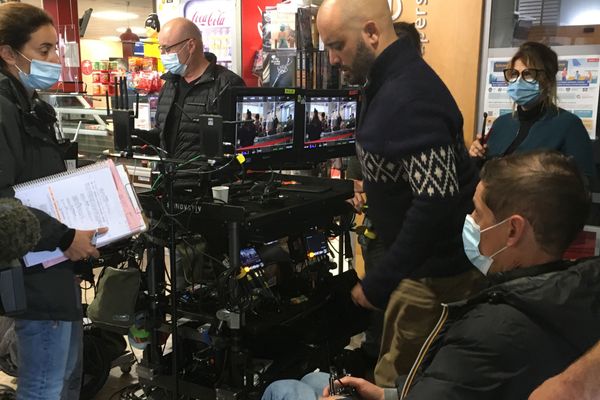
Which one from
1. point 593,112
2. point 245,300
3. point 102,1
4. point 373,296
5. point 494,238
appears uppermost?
point 102,1

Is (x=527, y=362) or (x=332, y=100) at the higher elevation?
(x=332, y=100)

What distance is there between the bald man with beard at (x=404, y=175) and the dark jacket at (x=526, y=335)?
0.57 metres

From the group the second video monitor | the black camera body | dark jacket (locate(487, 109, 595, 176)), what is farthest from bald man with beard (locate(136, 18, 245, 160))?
the black camera body

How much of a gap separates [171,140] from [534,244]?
2501 mm

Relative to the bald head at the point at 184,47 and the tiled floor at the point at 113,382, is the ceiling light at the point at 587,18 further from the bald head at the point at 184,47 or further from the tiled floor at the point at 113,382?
the tiled floor at the point at 113,382

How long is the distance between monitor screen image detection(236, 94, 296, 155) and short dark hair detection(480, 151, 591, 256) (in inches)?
54.3

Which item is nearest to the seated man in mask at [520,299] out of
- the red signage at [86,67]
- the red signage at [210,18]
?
the red signage at [210,18]

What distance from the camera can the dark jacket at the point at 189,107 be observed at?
333cm

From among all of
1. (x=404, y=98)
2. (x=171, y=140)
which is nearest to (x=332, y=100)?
(x=171, y=140)

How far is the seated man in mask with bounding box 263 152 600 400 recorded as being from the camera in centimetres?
117

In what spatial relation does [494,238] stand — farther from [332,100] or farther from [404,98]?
[332,100]

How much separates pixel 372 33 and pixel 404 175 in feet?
1.63

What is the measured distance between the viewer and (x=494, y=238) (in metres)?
1.45

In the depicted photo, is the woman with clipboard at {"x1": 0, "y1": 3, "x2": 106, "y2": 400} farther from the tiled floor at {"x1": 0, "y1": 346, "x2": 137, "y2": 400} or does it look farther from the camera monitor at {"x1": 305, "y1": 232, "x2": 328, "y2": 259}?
the camera monitor at {"x1": 305, "y1": 232, "x2": 328, "y2": 259}
